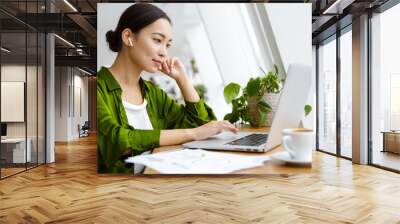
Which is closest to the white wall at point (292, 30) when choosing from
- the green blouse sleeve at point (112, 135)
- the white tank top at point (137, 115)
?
the white tank top at point (137, 115)

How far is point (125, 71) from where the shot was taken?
10.3ft

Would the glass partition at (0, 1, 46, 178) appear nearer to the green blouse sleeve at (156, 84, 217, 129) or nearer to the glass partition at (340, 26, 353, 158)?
the green blouse sleeve at (156, 84, 217, 129)

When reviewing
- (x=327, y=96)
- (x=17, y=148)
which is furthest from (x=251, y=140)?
(x=327, y=96)

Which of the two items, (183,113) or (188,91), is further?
(183,113)

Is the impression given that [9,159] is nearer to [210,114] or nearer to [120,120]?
[120,120]

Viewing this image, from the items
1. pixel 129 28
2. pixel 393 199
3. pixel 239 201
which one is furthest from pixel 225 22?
pixel 393 199

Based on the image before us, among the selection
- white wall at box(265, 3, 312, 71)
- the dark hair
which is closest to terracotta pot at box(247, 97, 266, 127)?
white wall at box(265, 3, 312, 71)

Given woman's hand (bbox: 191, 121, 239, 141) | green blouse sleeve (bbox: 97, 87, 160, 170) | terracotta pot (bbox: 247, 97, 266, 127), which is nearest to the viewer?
woman's hand (bbox: 191, 121, 239, 141)

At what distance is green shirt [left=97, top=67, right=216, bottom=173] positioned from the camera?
9.19 feet

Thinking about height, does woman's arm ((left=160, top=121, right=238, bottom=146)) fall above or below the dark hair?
below

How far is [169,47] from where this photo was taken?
115 inches

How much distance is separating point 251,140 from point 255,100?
57 cm

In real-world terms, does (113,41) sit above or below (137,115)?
above

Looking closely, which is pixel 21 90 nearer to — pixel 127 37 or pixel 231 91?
pixel 127 37
